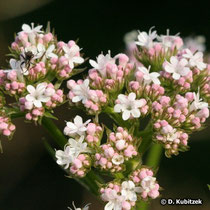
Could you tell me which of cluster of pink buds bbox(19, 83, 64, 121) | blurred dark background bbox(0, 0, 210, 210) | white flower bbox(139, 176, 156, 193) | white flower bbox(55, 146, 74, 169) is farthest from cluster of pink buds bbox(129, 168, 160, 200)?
blurred dark background bbox(0, 0, 210, 210)

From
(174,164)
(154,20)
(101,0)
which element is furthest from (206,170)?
(101,0)

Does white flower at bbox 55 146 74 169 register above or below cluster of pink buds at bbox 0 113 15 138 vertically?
below

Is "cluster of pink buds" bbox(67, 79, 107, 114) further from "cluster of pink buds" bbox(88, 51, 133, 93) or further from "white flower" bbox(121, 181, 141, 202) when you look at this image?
"white flower" bbox(121, 181, 141, 202)

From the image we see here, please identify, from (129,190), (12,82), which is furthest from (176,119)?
(12,82)

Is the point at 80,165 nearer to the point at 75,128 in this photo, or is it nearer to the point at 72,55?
the point at 75,128

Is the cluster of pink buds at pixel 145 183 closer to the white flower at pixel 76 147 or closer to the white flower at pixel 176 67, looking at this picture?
the white flower at pixel 76 147

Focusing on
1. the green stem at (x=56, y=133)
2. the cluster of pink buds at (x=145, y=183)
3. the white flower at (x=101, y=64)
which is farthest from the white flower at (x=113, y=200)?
the white flower at (x=101, y=64)
